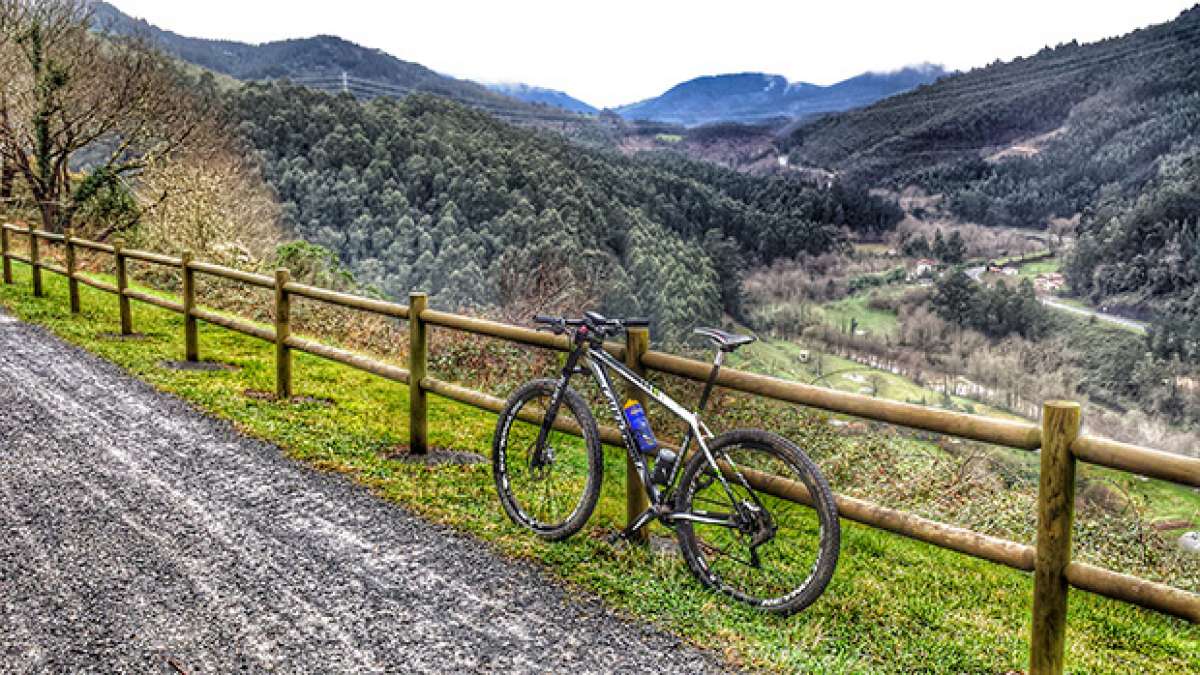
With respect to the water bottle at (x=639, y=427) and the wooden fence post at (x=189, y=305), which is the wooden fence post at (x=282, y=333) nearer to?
the wooden fence post at (x=189, y=305)

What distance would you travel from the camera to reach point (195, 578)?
12.6 feet

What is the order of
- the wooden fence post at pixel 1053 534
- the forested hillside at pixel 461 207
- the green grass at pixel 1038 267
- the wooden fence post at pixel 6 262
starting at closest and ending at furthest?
the wooden fence post at pixel 1053 534 < the wooden fence post at pixel 6 262 < the forested hillside at pixel 461 207 < the green grass at pixel 1038 267

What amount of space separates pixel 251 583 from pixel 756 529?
7.70ft

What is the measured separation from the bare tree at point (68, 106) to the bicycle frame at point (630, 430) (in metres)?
22.2

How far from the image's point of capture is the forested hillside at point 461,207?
49688mm

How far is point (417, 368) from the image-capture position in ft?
19.3

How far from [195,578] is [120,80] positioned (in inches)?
977

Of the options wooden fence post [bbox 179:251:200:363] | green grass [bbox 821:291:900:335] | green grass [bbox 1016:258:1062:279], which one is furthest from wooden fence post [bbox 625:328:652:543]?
green grass [bbox 1016:258:1062:279]

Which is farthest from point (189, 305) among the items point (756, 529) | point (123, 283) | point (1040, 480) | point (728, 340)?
point (1040, 480)

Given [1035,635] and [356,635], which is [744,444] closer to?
[1035,635]

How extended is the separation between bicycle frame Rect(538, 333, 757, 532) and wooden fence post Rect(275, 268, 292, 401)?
3.61 meters

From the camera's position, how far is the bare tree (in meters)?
21.4

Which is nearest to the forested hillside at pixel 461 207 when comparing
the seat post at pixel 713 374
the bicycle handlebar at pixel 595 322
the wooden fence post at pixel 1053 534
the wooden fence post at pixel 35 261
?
the wooden fence post at pixel 35 261

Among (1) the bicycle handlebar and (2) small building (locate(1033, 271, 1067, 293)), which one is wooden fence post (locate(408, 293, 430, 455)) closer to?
(1) the bicycle handlebar
